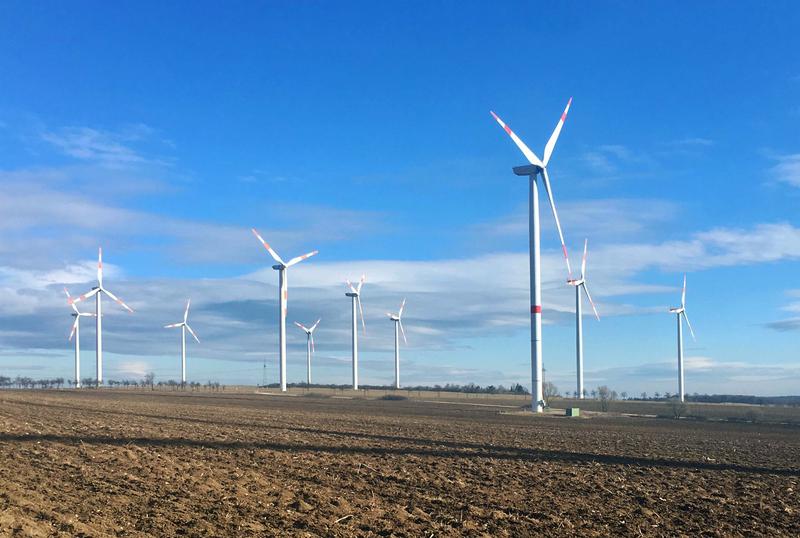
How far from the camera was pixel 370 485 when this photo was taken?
930 inches

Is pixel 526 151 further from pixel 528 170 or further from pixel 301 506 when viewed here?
pixel 301 506

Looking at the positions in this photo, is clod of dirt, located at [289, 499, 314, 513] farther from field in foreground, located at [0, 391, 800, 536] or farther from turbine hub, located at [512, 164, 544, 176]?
turbine hub, located at [512, 164, 544, 176]

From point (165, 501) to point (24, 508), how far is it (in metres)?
3.16

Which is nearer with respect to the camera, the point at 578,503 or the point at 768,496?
the point at 578,503

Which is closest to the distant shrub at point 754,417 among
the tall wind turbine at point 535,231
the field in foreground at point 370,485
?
the tall wind turbine at point 535,231

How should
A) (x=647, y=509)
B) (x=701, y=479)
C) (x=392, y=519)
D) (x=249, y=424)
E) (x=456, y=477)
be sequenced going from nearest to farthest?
(x=392, y=519)
(x=647, y=509)
(x=456, y=477)
(x=701, y=479)
(x=249, y=424)

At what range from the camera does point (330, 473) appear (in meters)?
26.0

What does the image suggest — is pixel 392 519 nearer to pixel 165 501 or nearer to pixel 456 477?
pixel 165 501

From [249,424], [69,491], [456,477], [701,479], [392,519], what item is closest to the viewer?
[392,519]

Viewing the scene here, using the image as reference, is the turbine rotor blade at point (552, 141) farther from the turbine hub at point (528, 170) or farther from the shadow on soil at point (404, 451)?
the shadow on soil at point (404, 451)

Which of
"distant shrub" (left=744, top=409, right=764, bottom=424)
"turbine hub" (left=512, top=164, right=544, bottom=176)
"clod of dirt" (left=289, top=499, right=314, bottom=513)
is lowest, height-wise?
"distant shrub" (left=744, top=409, right=764, bottom=424)

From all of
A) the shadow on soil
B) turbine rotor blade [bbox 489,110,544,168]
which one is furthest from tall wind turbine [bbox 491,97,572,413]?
the shadow on soil

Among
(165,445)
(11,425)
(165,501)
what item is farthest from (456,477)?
(11,425)

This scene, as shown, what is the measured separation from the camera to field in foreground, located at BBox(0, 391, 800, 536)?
17.6 metres
